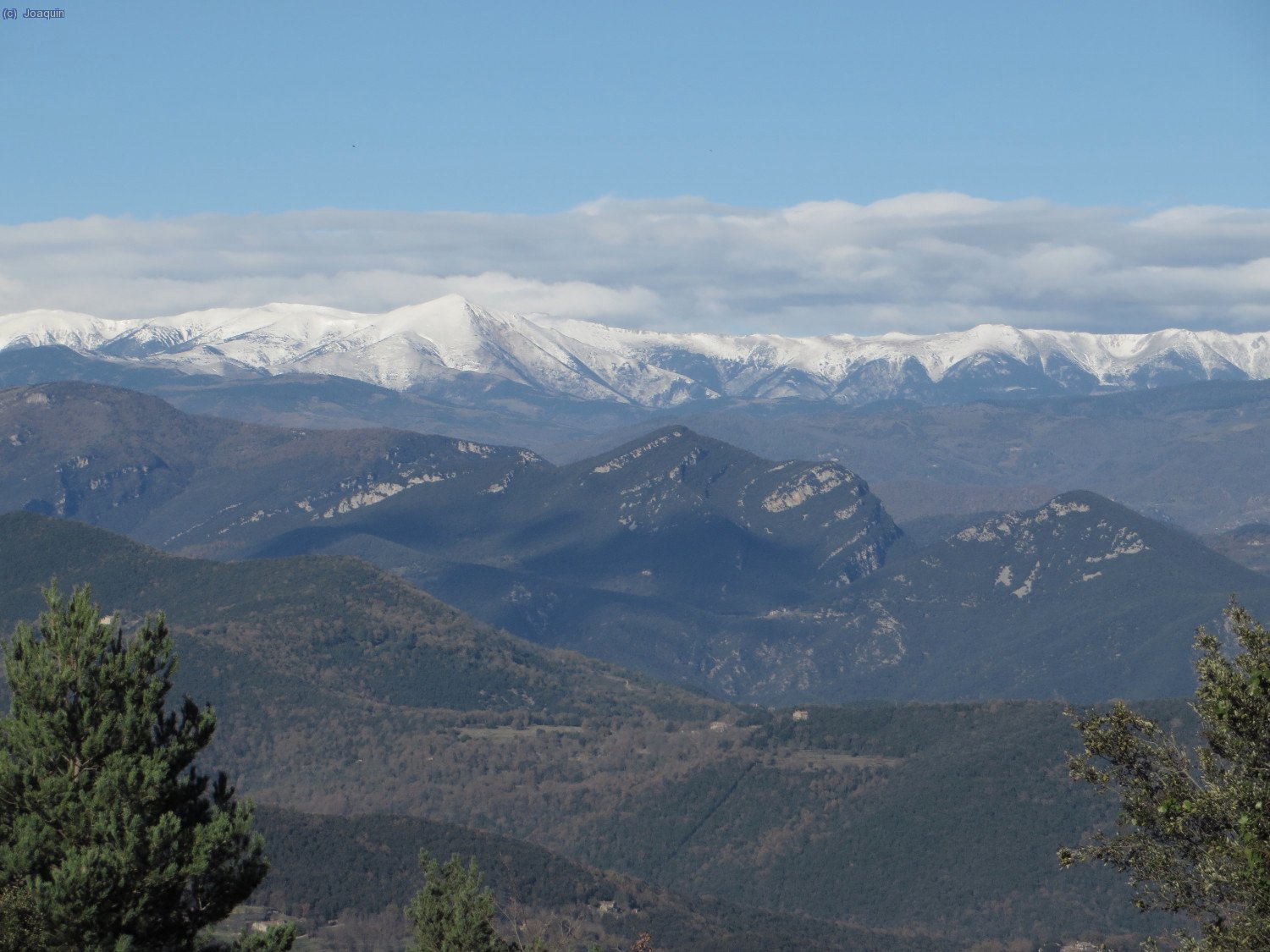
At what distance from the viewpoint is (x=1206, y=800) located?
40.6 m

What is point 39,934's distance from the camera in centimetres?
4466

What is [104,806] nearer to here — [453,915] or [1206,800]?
[453,915]

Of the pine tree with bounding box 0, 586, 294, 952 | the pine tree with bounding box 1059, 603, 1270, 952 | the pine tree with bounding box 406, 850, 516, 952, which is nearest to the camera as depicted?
the pine tree with bounding box 1059, 603, 1270, 952

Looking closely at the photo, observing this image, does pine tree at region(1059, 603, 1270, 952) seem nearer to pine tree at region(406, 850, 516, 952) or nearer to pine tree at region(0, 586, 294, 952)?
pine tree at region(0, 586, 294, 952)

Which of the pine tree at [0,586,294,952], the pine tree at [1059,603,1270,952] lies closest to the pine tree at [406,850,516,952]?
the pine tree at [0,586,294,952]

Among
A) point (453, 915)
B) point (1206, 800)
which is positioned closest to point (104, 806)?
point (453, 915)

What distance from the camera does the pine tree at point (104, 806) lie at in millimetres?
45188

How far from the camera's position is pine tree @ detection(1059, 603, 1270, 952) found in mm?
38875

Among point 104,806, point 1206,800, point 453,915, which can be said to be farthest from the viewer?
point 453,915

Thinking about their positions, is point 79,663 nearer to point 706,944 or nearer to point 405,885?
point 706,944

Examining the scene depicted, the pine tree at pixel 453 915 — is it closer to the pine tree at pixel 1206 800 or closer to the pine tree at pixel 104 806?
the pine tree at pixel 104 806

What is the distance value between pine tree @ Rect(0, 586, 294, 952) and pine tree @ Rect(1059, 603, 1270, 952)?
2317cm

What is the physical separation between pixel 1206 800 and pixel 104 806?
27843 millimetres

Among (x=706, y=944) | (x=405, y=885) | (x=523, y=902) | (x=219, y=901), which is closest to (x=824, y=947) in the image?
(x=706, y=944)
